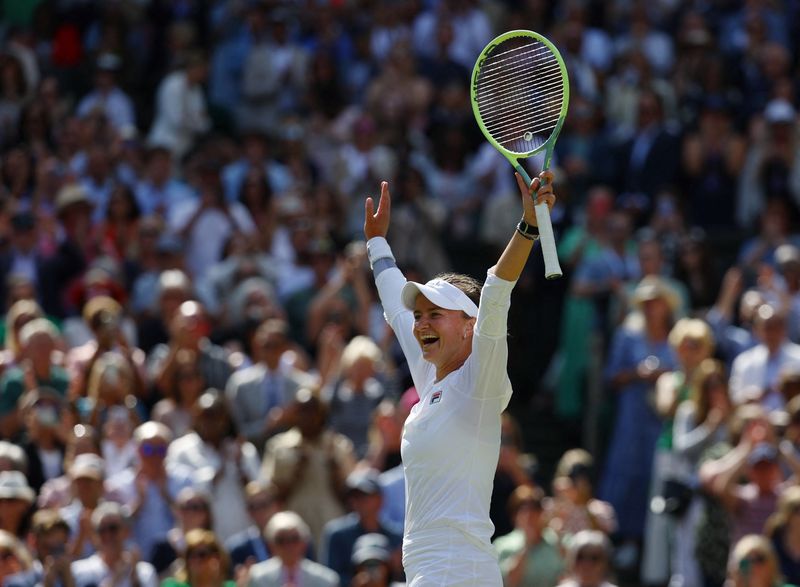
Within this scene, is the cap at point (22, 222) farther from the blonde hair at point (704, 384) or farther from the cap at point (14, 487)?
the blonde hair at point (704, 384)

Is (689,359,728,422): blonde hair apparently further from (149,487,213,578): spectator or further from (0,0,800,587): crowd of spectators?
(149,487,213,578): spectator

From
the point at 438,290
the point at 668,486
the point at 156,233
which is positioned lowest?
the point at 668,486

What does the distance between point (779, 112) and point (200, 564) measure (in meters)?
8.06

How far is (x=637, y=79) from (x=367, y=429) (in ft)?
20.1

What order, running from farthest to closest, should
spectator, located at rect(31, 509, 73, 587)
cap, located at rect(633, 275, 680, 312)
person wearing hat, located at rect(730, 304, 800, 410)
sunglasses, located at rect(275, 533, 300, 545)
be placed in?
cap, located at rect(633, 275, 680, 312)
person wearing hat, located at rect(730, 304, 800, 410)
sunglasses, located at rect(275, 533, 300, 545)
spectator, located at rect(31, 509, 73, 587)

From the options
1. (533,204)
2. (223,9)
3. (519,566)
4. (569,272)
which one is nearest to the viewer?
(533,204)

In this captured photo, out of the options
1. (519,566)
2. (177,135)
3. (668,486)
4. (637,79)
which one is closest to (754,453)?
(668,486)

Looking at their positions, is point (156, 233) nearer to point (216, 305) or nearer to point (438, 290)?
point (216, 305)

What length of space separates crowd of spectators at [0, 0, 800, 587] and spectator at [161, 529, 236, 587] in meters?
0.02

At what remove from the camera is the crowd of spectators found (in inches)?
410

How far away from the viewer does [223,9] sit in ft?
61.2

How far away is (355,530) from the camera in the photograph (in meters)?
10.3

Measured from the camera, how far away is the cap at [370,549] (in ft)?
31.8

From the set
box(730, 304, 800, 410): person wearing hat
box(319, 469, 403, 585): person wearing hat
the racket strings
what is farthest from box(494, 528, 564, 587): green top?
the racket strings
